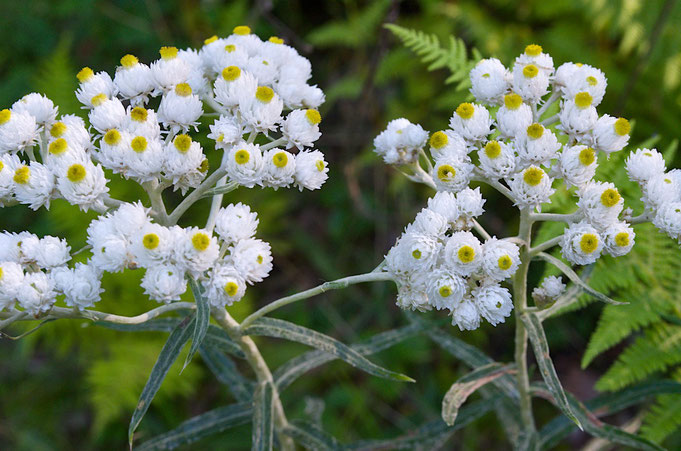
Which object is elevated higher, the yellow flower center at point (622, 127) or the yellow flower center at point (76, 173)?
the yellow flower center at point (622, 127)

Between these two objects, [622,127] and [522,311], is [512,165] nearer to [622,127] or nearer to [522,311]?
[622,127]

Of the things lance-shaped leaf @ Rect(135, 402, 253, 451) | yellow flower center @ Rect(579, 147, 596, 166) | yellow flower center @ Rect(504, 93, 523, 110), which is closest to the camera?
yellow flower center @ Rect(579, 147, 596, 166)

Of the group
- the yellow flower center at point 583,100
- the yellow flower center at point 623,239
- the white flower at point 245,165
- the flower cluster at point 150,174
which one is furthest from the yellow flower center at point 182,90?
the yellow flower center at point 623,239

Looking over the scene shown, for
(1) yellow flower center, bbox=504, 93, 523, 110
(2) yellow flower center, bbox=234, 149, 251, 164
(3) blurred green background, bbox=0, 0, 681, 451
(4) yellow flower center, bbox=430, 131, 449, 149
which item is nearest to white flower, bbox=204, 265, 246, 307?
(2) yellow flower center, bbox=234, 149, 251, 164

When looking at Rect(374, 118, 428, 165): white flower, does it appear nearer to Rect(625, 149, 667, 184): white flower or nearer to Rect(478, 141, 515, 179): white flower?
Rect(478, 141, 515, 179): white flower

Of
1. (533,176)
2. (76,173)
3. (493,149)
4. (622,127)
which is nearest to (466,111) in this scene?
(493,149)

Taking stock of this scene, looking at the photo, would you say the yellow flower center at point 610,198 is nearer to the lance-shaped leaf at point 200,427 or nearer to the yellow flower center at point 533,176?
the yellow flower center at point 533,176
